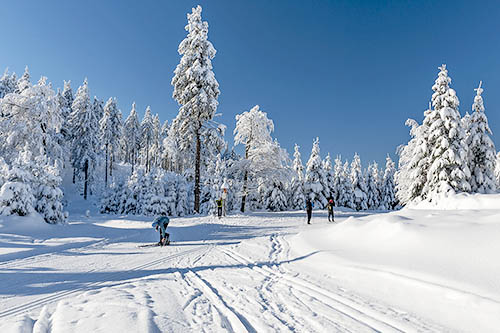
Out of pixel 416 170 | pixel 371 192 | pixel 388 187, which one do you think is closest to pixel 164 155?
pixel 371 192

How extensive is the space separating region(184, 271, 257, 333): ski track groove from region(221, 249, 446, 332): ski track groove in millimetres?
1574

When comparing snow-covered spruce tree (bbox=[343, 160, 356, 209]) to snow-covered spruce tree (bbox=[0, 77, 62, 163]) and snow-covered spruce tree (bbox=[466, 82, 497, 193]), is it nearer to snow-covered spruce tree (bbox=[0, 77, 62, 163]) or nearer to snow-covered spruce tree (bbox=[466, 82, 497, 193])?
snow-covered spruce tree (bbox=[466, 82, 497, 193])

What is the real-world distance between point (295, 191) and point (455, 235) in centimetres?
3067

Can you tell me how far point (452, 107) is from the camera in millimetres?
19547

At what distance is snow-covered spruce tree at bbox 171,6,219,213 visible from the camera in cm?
2166

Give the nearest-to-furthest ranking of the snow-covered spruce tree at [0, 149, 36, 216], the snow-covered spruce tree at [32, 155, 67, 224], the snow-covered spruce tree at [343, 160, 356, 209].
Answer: the snow-covered spruce tree at [0, 149, 36, 216], the snow-covered spruce tree at [32, 155, 67, 224], the snow-covered spruce tree at [343, 160, 356, 209]

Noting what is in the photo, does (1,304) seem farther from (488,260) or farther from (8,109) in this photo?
(8,109)

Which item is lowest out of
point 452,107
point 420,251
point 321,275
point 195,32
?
point 321,275

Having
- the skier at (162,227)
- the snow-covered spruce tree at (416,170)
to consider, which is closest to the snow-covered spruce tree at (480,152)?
the snow-covered spruce tree at (416,170)

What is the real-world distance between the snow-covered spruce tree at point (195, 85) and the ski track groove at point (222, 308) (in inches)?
639

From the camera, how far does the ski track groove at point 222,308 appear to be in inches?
145

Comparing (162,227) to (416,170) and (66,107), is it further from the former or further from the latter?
(66,107)

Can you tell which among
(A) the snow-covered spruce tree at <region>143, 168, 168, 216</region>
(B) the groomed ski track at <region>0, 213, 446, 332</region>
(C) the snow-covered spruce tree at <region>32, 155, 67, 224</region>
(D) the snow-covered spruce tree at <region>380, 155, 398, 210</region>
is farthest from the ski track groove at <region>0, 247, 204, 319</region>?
(D) the snow-covered spruce tree at <region>380, 155, 398, 210</region>

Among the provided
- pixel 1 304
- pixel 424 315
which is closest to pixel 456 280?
pixel 424 315
